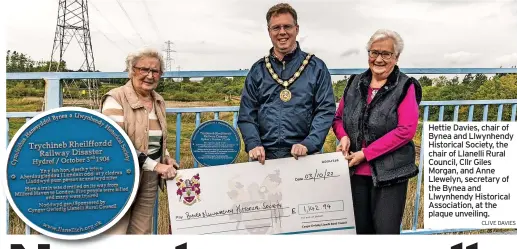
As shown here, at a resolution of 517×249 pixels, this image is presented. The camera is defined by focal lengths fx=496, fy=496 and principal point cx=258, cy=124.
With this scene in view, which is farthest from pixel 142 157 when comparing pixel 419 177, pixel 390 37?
pixel 419 177

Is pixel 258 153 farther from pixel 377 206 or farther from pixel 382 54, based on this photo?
pixel 382 54

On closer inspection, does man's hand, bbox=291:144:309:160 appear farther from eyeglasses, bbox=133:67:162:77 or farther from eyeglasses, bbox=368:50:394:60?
eyeglasses, bbox=133:67:162:77

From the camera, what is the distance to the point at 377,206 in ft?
7.58

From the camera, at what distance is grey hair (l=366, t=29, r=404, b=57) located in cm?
224

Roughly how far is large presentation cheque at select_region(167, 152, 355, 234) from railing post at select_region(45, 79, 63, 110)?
70 cm

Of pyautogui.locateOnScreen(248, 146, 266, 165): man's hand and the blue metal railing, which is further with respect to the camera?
the blue metal railing

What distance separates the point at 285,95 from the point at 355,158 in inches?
17.5

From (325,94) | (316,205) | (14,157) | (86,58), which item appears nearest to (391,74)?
(325,94)

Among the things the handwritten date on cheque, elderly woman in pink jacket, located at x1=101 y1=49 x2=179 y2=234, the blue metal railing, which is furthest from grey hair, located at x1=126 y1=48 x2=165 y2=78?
the handwritten date on cheque

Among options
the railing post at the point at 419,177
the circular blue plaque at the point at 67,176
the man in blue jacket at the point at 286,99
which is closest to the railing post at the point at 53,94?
the circular blue plaque at the point at 67,176

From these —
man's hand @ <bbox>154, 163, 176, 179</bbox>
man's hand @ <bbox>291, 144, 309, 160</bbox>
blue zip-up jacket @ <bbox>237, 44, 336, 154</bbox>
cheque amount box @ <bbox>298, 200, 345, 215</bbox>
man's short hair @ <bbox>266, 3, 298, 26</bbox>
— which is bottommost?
cheque amount box @ <bbox>298, 200, 345, 215</bbox>

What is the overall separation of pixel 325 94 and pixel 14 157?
1.47 m

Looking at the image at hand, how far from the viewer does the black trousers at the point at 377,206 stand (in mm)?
2287

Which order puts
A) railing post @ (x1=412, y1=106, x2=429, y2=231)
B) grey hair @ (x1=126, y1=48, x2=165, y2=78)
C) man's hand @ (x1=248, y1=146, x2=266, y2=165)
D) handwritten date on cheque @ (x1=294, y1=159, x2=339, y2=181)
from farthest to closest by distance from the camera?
railing post @ (x1=412, y1=106, x2=429, y2=231)
handwritten date on cheque @ (x1=294, y1=159, x2=339, y2=181)
man's hand @ (x1=248, y1=146, x2=266, y2=165)
grey hair @ (x1=126, y1=48, x2=165, y2=78)
